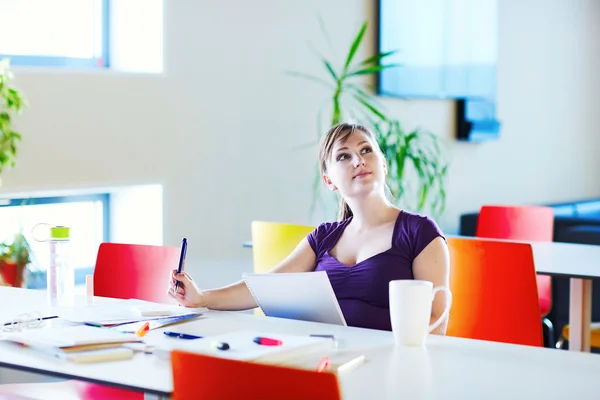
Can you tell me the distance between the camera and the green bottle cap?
8.08 feet

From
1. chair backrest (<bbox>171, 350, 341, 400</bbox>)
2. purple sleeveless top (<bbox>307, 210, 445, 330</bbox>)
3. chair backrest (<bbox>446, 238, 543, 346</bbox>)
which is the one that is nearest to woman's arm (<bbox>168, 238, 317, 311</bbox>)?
purple sleeveless top (<bbox>307, 210, 445, 330</bbox>)

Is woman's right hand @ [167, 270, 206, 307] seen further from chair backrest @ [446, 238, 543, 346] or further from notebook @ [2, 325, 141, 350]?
chair backrest @ [446, 238, 543, 346]

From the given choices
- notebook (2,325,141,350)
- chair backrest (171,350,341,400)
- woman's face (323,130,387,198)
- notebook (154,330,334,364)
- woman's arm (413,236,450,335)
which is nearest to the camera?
chair backrest (171,350,341,400)

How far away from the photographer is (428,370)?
5.87 feet

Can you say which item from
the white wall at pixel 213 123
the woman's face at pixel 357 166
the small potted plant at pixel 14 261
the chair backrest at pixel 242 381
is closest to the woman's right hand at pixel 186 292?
the woman's face at pixel 357 166

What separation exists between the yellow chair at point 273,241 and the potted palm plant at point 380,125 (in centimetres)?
144

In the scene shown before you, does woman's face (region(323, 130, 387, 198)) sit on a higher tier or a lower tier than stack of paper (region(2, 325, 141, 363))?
higher

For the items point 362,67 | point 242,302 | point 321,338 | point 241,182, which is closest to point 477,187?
point 362,67

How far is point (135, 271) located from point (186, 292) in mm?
497

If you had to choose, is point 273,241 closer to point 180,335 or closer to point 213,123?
point 213,123

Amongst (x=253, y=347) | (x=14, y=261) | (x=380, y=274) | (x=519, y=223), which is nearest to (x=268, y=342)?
(x=253, y=347)

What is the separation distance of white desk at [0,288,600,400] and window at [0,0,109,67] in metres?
2.15

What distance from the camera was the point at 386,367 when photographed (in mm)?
1813

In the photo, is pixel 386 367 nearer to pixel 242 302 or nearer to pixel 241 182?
pixel 242 302
